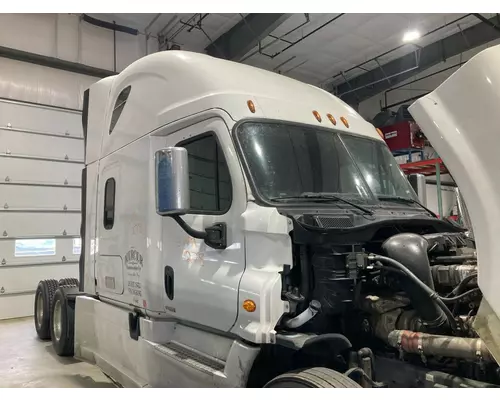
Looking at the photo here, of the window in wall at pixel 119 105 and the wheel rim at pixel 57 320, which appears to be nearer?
the window in wall at pixel 119 105

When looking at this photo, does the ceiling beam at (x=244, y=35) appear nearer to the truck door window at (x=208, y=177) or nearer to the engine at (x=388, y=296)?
the truck door window at (x=208, y=177)

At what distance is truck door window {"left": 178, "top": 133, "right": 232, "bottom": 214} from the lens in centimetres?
304

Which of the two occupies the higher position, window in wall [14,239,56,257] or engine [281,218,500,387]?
window in wall [14,239,56,257]

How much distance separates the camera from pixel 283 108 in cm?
333

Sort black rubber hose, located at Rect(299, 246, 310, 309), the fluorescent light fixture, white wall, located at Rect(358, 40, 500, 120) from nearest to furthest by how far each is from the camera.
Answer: black rubber hose, located at Rect(299, 246, 310, 309), the fluorescent light fixture, white wall, located at Rect(358, 40, 500, 120)

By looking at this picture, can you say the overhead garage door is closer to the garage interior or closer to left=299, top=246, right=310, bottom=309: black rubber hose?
the garage interior

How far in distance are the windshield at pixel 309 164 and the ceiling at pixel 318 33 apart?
6060 millimetres

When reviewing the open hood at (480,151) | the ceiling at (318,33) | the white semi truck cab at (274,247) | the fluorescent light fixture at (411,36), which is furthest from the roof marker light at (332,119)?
the fluorescent light fixture at (411,36)

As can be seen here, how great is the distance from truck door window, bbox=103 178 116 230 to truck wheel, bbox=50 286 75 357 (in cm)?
184

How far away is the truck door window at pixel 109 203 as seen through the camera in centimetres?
434

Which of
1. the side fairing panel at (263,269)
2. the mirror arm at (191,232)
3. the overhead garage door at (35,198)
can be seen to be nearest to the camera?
the side fairing panel at (263,269)

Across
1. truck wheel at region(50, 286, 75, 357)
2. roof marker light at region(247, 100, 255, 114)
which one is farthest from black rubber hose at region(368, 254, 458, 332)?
truck wheel at region(50, 286, 75, 357)

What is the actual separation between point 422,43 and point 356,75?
7.25 feet

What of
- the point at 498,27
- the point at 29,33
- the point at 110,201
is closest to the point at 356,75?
the point at 498,27
